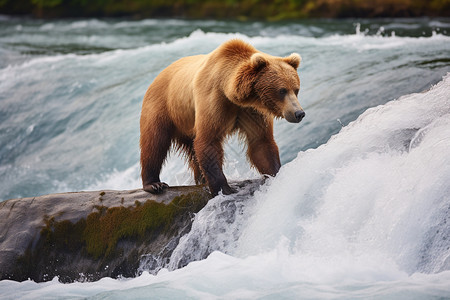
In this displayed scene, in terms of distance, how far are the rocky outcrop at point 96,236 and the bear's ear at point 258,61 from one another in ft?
3.81

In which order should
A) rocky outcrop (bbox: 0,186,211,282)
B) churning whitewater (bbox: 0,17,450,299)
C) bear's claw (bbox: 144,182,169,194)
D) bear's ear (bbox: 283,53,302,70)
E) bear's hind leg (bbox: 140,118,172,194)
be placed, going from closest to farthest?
churning whitewater (bbox: 0,17,450,299) < bear's ear (bbox: 283,53,302,70) < rocky outcrop (bbox: 0,186,211,282) < bear's claw (bbox: 144,182,169,194) < bear's hind leg (bbox: 140,118,172,194)

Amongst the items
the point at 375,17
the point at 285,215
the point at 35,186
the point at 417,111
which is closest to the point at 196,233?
the point at 285,215

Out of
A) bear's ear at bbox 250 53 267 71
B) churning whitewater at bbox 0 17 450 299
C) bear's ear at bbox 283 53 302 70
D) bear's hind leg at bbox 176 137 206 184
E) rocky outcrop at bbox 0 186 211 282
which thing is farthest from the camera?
bear's hind leg at bbox 176 137 206 184

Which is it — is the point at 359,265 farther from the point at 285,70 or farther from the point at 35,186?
the point at 35,186

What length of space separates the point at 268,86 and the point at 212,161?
77 centimetres

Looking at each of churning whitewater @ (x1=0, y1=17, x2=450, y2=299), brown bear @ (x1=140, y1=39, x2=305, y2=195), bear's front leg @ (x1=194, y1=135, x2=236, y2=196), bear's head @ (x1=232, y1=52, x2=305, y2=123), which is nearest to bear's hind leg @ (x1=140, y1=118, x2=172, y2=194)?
brown bear @ (x1=140, y1=39, x2=305, y2=195)

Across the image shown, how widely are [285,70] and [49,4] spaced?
22.1 m

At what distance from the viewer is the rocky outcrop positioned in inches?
200

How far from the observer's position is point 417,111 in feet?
16.7

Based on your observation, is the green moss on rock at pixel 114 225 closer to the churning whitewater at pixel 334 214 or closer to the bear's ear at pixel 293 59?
the churning whitewater at pixel 334 214

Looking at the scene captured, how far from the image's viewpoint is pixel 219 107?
16.3 ft

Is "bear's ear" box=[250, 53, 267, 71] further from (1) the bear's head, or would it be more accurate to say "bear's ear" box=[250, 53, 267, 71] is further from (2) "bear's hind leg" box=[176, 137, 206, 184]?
(2) "bear's hind leg" box=[176, 137, 206, 184]

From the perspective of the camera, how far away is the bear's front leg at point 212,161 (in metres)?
4.99

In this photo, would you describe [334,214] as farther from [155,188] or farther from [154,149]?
[154,149]
